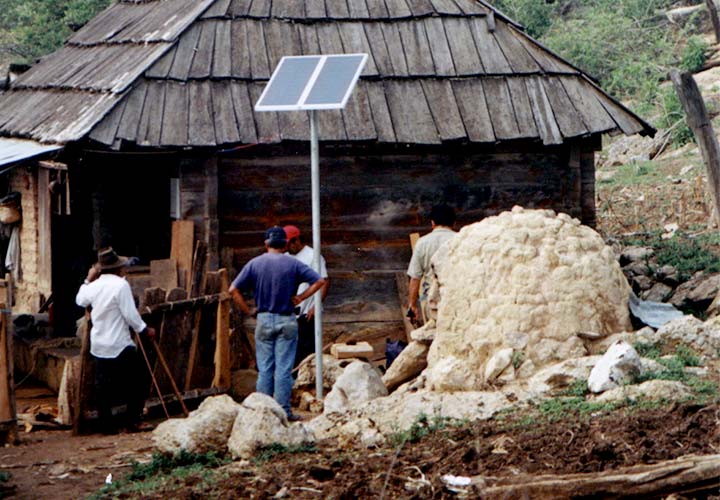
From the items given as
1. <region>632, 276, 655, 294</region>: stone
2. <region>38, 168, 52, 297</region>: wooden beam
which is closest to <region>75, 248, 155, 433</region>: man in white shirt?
<region>38, 168, 52, 297</region>: wooden beam

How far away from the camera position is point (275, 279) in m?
10.0

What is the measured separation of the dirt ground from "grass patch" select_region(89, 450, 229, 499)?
0.34ft

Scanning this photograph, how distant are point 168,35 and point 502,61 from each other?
3569 millimetres

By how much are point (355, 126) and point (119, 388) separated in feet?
12.4

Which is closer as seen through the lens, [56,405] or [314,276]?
[314,276]

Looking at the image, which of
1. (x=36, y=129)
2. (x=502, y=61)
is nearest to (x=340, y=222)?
(x=502, y=61)

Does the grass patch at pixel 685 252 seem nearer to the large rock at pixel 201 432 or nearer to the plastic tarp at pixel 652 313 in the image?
the plastic tarp at pixel 652 313

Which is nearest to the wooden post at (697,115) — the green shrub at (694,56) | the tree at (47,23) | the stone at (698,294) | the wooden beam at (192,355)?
the stone at (698,294)

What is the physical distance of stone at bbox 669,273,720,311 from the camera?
41.9ft

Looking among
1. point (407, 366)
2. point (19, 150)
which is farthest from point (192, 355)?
point (19, 150)

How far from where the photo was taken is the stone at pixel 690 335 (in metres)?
9.41

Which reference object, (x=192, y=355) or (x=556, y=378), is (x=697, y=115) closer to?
(x=556, y=378)

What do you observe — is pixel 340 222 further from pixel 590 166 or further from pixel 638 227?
pixel 638 227

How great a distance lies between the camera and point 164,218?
49.9 ft
